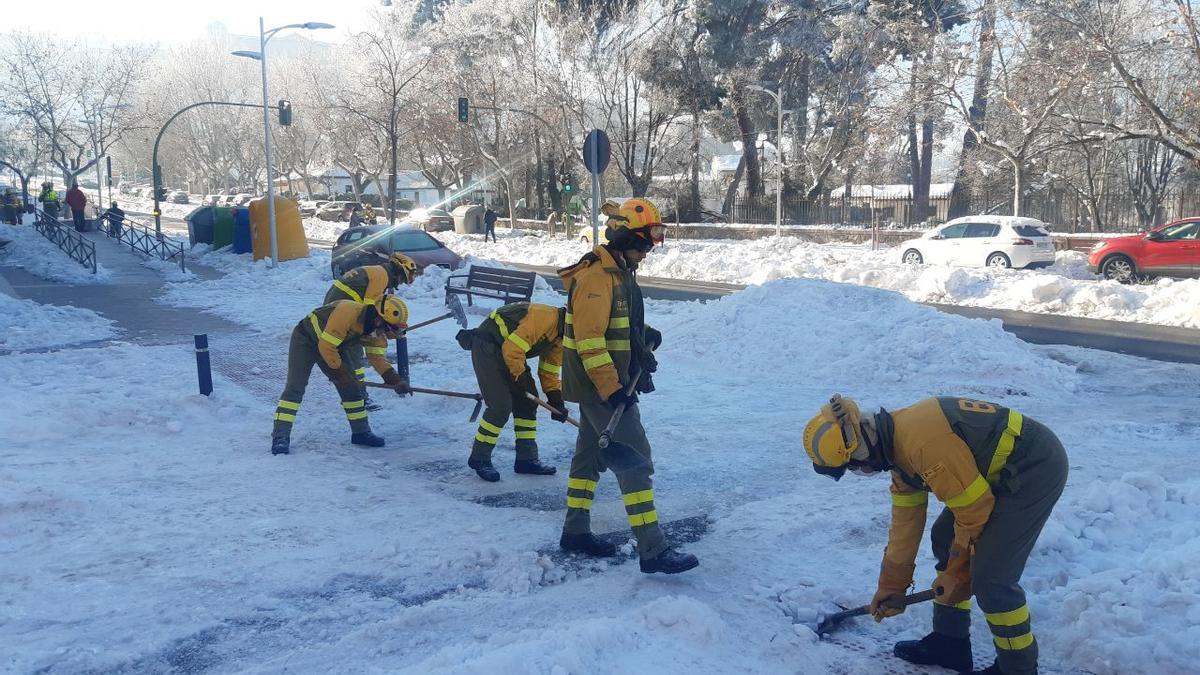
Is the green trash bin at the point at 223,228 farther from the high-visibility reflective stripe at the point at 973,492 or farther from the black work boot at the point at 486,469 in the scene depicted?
the high-visibility reflective stripe at the point at 973,492

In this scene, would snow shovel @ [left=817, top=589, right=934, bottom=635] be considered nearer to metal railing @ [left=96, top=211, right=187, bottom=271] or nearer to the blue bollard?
the blue bollard

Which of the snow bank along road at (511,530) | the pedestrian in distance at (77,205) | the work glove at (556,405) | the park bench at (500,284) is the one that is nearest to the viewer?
the snow bank along road at (511,530)

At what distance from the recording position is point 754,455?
7.32 m

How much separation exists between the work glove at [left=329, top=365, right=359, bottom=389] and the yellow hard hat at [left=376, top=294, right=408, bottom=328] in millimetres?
541

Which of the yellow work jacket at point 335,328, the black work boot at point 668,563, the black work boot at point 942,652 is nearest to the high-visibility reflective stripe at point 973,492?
the black work boot at point 942,652

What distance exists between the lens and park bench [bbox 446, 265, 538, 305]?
1415cm

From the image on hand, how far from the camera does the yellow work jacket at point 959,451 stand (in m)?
3.46

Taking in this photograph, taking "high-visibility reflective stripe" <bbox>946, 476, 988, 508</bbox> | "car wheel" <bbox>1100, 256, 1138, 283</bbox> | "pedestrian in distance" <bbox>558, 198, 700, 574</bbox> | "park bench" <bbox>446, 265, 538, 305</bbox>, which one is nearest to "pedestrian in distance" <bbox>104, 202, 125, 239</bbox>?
"park bench" <bbox>446, 265, 538, 305</bbox>

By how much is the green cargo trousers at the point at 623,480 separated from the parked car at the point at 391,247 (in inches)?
578

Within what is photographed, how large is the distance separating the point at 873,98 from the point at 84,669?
33071mm

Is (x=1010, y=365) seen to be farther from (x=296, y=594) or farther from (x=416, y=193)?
(x=416, y=193)

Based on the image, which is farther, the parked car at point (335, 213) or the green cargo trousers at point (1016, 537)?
the parked car at point (335, 213)

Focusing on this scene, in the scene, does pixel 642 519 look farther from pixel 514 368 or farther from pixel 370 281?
pixel 370 281

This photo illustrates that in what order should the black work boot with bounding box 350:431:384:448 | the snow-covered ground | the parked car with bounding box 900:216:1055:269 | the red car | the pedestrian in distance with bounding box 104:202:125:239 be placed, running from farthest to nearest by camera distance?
1. the pedestrian in distance with bounding box 104:202:125:239
2. the parked car with bounding box 900:216:1055:269
3. the red car
4. the snow-covered ground
5. the black work boot with bounding box 350:431:384:448
